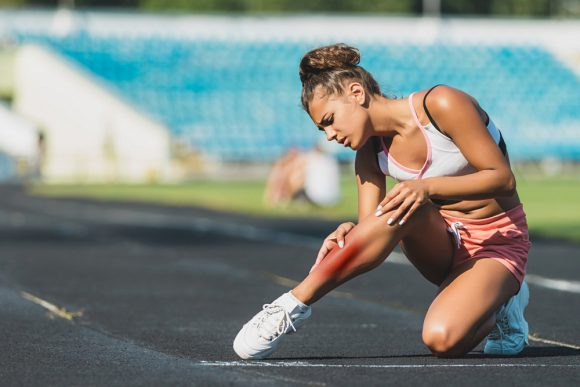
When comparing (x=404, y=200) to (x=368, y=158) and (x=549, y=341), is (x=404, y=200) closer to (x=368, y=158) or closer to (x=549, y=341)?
(x=368, y=158)

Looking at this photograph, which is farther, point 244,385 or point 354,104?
point 354,104

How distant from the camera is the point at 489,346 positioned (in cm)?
731

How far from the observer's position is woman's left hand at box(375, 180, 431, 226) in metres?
6.45

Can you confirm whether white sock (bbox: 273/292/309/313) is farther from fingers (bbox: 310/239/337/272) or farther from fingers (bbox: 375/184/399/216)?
fingers (bbox: 375/184/399/216)

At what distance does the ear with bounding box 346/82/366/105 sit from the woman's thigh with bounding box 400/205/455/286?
0.64 m

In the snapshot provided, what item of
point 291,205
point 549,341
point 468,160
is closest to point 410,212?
point 468,160

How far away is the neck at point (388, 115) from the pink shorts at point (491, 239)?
2.24 feet

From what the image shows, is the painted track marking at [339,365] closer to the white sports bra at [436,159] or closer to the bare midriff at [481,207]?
the bare midriff at [481,207]

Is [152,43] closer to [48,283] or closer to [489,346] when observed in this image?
[48,283]

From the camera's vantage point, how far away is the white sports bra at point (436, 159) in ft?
22.6

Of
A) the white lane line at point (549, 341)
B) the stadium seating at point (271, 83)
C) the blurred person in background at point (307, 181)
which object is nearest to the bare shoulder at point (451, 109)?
the white lane line at point (549, 341)

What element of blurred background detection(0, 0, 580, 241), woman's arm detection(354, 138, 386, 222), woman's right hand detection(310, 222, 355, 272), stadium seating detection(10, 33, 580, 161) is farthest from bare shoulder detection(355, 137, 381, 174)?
stadium seating detection(10, 33, 580, 161)

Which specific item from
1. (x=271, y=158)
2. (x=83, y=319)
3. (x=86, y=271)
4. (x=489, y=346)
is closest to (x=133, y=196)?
(x=271, y=158)

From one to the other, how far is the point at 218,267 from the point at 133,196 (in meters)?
19.9
